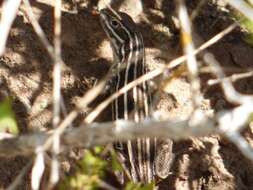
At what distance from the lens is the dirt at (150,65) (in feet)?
12.1

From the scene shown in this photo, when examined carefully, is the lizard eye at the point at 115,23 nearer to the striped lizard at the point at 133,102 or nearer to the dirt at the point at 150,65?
the striped lizard at the point at 133,102

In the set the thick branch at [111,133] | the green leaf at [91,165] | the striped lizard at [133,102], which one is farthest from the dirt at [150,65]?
the green leaf at [91,165]

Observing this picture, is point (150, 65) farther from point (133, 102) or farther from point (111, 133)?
point (111, 133)

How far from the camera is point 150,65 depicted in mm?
4258

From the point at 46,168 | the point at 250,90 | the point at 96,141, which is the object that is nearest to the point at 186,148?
the point at 250,90

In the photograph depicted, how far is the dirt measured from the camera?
12.1ft

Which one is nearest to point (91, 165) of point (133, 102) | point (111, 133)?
point (111, 133)

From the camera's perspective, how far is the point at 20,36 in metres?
3.86

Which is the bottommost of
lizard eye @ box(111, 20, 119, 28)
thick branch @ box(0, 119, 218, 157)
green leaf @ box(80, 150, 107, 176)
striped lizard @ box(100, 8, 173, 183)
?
green leaf @ box(80, 150, 107, 176)

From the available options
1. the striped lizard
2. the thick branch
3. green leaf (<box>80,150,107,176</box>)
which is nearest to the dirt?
the striped lizard

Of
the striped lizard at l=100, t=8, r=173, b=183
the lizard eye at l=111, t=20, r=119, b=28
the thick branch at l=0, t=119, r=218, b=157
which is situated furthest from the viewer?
A: the lizard eye at l=111, t=20, r=119, b=28

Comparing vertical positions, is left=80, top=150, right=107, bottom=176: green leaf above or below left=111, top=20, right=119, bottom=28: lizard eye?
below

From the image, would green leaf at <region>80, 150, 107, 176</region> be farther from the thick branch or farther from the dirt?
the dirt

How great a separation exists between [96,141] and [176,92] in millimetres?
1911
